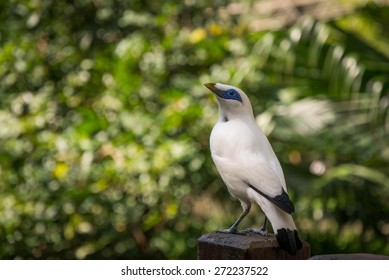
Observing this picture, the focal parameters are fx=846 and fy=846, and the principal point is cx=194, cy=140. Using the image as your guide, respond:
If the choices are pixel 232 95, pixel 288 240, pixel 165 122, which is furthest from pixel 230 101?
pixel 165 122

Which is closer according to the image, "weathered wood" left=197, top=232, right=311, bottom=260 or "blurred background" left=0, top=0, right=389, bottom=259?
"weathered wood" left=197, top=232, right=311, bottom=260

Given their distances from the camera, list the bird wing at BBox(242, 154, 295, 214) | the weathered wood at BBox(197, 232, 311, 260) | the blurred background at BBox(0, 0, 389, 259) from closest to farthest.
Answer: the bird wing at BBox(242, 154, 295, 214) < the weathered wood at BBox(197, 232, 311, 260) < the blurred background at BBox(0, 0, 389, 259)

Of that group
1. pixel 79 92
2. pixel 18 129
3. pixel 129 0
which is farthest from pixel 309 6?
pixel 18 129

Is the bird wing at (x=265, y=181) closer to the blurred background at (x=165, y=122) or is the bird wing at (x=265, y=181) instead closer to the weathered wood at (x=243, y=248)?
the weathered wood at (x=243, y=248)

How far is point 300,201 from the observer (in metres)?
4.83

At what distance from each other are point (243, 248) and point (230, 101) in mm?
367

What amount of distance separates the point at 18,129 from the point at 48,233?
25.1 inches

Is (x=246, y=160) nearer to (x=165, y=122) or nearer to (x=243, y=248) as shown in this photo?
(x=243, y=248)

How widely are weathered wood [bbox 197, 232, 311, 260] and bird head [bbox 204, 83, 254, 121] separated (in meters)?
0.31

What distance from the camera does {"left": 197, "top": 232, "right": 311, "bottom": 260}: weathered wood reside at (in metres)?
2.11

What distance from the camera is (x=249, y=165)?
79.4 inches

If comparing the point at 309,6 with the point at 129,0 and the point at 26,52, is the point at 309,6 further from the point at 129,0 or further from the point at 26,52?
the point at 26,52

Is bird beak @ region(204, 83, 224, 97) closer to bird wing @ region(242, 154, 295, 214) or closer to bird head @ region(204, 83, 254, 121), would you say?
bird head @ region(204, 83, 254, 121)

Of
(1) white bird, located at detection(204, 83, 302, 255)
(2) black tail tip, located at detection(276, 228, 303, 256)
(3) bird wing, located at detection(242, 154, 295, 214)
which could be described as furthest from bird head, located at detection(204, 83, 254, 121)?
(2) black tail tip, located at detection(276, 228, 303, 256)
